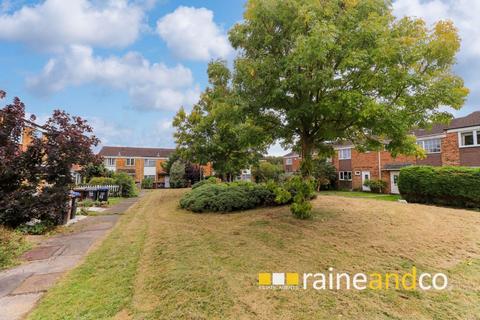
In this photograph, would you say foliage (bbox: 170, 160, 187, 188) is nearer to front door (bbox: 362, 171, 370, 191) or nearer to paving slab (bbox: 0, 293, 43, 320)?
front door (bbox: 362, 171, 370, 191)

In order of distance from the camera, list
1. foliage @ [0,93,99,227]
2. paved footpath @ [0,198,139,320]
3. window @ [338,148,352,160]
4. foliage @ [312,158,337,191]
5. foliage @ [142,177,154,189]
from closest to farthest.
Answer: paved footpath @ [0,198,139,320] < foliage @ [0,93,99,227] < window @ [338,148,352,160] < foliage @ [312,158,337,191] < foliage @ [142,177,154,189]

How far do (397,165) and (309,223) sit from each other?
22.0 meters

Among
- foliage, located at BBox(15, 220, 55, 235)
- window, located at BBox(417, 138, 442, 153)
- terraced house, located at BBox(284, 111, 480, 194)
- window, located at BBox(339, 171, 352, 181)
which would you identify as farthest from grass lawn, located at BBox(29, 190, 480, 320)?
window, located at BBox(339, 171, 352, 181)

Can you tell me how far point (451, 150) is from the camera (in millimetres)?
20438

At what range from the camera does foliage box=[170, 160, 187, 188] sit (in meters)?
41.0

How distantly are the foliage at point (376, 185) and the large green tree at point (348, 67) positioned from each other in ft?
69.2

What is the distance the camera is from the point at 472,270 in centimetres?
520

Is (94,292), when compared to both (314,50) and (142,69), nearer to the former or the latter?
(314,50)

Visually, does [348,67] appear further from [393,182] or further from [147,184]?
[147,184]

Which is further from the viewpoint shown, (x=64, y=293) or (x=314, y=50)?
(x=314, y=50)

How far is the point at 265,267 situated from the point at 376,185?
25270 millimetres

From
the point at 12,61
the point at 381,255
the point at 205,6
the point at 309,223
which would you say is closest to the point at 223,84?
the point at 205,6

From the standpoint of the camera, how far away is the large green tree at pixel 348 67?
5.95 m

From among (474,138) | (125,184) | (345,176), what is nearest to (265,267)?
(474,138)
